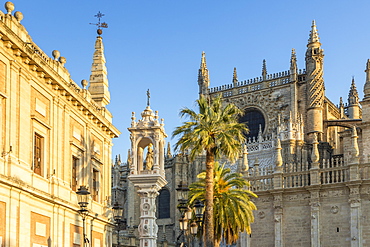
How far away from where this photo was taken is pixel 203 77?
227 feet

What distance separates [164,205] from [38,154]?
4702cm

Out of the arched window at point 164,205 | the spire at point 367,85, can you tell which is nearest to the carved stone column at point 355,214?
the spire at point 367,85

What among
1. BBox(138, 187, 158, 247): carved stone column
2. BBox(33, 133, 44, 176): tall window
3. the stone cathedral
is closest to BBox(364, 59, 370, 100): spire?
the stone cathedral

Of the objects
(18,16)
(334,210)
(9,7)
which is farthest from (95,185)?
(334,210)

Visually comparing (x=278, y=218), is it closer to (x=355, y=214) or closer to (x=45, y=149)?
(x=355, y=214)

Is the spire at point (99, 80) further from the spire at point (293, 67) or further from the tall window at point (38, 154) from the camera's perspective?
the spire at point (293, 67)

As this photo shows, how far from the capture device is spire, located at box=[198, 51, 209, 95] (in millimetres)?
68625

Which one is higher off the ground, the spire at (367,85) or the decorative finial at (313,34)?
the decorative finial at (313,34)

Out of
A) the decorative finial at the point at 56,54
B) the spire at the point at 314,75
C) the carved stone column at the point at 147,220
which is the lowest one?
the carved stone column at the point at 147,220

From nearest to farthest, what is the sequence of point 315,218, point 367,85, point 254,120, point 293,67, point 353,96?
1. point 315,218
2. point 367,85
3. point 293,67
4. point 254,120
5. point 353,96

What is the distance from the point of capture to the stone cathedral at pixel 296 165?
42.8m

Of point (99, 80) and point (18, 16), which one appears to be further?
point (99, 80)

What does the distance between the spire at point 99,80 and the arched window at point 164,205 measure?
125 ft

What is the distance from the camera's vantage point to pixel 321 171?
4397cm
